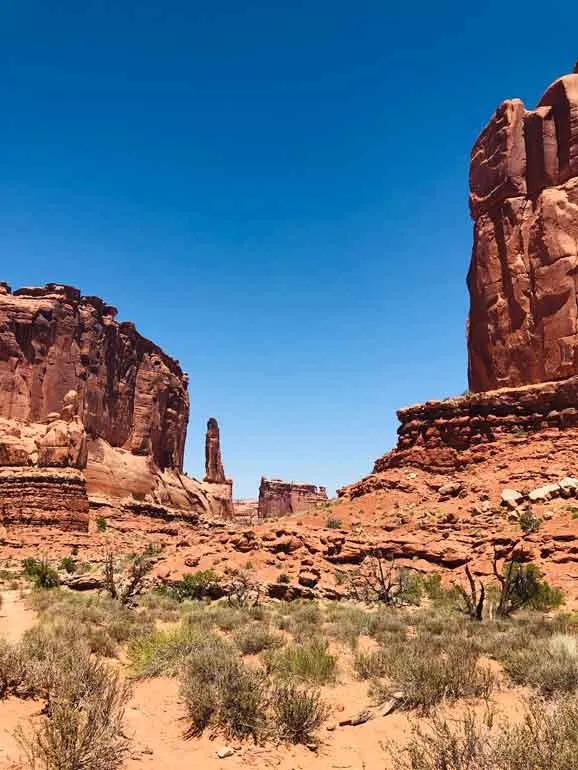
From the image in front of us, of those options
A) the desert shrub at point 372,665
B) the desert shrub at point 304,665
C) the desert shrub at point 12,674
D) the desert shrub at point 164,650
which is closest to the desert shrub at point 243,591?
the desert shrub at point 164,650

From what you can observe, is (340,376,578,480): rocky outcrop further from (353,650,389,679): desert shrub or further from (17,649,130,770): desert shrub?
(17,649,130,770): desert shrub

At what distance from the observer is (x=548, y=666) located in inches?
279

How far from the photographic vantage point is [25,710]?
6.29 m

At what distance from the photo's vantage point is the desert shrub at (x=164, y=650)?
8116 mm

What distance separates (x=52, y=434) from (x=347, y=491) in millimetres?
22525

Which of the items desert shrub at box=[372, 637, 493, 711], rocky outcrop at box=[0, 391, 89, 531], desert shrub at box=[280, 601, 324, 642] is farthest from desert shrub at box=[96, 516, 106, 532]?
desert shrub at box=[372, 637, 493, 711]

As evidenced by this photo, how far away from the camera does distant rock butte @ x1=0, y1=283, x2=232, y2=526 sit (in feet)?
181

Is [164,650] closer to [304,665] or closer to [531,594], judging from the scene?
[304,665]

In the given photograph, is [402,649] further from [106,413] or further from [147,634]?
[106,413]

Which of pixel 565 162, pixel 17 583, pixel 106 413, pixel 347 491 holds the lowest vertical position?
pixel 17 583

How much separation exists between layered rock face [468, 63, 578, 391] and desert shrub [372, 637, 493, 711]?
21.1 metres

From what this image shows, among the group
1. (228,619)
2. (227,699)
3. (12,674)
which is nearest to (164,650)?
(12,674)

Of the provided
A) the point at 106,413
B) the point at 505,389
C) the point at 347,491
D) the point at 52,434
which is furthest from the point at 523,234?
the point at 106,413

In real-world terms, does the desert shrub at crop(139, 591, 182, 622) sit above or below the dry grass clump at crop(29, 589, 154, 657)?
below
